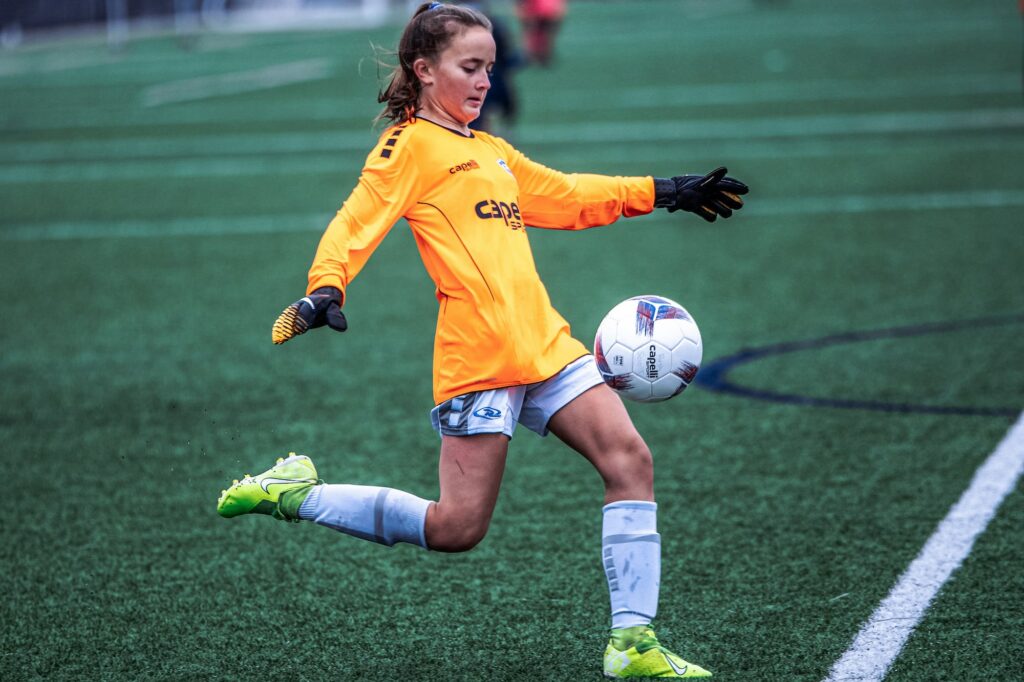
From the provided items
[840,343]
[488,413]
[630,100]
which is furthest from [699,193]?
[630,100]

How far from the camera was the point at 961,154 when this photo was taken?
13727mm

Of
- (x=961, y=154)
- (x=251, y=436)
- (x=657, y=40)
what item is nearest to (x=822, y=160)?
(x=961, y=154)

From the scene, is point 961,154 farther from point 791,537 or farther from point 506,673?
point 506,673

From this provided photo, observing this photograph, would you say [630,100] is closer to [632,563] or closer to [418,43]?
[418,43]

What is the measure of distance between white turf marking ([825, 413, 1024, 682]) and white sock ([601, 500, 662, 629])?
539mm

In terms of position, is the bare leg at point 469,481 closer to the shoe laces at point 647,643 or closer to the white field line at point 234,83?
the shoe laces at point 647,643

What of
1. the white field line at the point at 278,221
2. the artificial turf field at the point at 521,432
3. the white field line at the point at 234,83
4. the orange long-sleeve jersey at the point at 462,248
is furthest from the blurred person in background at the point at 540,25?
the orange long-sleeve jersey at the point at 462,248

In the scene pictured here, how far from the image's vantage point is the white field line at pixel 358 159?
14102 millimetres

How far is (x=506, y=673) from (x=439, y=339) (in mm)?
950

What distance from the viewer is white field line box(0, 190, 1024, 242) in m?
11.5

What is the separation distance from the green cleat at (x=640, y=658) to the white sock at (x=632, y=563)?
33 mm

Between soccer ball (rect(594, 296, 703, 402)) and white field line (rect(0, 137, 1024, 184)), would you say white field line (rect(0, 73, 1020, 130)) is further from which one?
soccer ball (rect(594, 296, 703, 402))

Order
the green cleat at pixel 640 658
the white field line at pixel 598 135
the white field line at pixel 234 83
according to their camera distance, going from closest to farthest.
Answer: the green cleat at pixel 640 658, the white field line at pixel 598 135, the white field line at pixel 234 83

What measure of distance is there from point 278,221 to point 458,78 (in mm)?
8652
